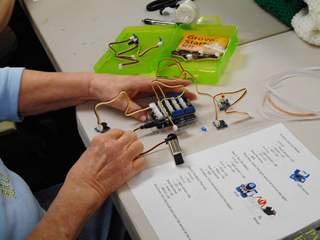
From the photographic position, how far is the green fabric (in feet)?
3.66

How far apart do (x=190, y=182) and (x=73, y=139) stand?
1173 mm

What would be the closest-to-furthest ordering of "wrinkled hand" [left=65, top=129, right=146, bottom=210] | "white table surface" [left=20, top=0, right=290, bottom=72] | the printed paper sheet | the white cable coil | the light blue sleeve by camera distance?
1. the printed paper sheet
2. "wrinkled hand" [left=65, top=129, right=146, bottom=210]
3. the white cable coil
4. the light blue sleeve
5. "white table surface" [left=20, top=0, right=290, bottom=72]

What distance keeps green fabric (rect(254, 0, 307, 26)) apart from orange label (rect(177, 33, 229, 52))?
1.04 feet

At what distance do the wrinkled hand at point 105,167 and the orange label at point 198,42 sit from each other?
0.46m

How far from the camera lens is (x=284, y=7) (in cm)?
115

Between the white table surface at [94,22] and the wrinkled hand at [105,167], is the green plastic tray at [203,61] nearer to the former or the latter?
the white table surface at [94,22]

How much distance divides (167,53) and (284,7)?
0.54 m

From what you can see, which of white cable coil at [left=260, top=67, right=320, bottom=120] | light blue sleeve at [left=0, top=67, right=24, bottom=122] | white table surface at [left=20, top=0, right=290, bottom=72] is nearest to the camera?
white cable coil at [left=260, top=67, right=320, bottom=120]

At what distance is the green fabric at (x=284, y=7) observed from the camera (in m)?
1.11

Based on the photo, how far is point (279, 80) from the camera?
36.8 inches

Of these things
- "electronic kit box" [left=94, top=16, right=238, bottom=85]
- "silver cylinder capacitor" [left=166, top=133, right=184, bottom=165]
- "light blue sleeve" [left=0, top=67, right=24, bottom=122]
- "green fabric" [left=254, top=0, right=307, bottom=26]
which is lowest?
"light blue sleeve" [left=0, top=67, right=24, bottom=122]

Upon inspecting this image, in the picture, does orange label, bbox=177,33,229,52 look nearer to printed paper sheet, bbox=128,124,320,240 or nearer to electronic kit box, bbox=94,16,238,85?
electronic kit box, bbox=94,16,238,85

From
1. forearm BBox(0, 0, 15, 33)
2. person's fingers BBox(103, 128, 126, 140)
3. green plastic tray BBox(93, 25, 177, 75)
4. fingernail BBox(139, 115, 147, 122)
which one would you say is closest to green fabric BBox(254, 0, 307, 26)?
green plastic tray BBox(93, 25, 177, 75)

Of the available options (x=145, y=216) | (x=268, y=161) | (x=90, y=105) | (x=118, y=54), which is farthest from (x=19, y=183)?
(x=268, y=161)
